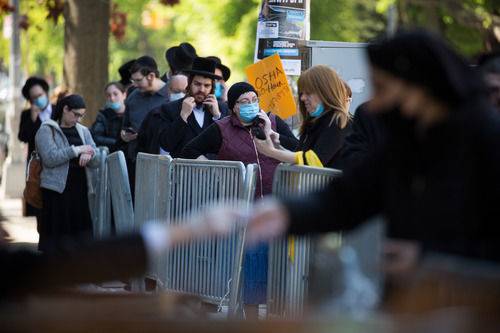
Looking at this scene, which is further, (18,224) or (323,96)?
(18,224)

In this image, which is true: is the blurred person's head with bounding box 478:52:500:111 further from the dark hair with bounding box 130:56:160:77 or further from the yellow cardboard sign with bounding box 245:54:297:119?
the dark hair with bounding box 130:56:160:77

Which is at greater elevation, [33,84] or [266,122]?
[33,84]

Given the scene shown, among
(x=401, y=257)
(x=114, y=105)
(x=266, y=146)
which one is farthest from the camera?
(x=114, y=105)

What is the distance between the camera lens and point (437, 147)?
4176 millimetres

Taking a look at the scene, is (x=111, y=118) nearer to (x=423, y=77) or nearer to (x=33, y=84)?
(x=33, y=84)

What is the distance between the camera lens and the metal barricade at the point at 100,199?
13328 millimetres

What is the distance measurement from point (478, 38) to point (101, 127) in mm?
17968

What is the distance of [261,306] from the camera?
31.4ft

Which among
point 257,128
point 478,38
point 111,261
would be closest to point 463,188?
point 111,261

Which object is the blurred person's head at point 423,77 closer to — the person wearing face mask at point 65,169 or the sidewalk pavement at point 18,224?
the person wearing face mask at point 65,169

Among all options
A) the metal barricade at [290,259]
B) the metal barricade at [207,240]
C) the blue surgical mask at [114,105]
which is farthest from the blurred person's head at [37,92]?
the metal barricade at [290,259]

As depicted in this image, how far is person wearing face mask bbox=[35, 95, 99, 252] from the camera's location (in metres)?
13.5

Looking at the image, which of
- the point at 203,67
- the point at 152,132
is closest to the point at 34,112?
the point at 152,132

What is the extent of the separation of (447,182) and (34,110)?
45.1 ft
